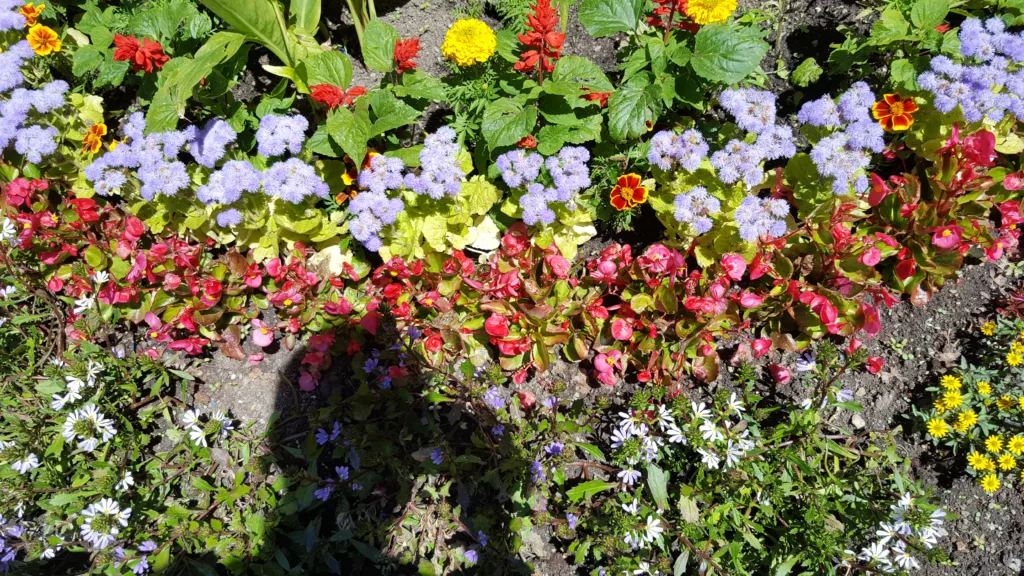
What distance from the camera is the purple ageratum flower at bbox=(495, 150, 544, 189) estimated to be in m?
2.33

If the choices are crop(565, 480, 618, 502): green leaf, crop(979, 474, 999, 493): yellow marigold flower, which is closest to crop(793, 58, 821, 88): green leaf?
crop(979, 474, 999, 493): yellow marigold flower

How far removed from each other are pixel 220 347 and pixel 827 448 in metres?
2.54

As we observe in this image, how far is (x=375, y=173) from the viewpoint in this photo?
2.41 m

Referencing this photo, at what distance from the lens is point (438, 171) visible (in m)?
2.35

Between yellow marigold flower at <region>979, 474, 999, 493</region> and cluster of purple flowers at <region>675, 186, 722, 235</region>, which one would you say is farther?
cluster of purple flowers at <region>675, 186, 722, 235</region>

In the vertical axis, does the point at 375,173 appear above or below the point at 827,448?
above

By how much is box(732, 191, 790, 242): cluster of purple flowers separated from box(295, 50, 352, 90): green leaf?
169 centimetres

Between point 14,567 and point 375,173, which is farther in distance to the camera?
point 375,173

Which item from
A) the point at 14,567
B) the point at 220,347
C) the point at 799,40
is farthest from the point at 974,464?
the point at 14,567

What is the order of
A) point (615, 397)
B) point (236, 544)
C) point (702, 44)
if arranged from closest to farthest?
point (236, 544) → point (702, 44) → point (615, 397)

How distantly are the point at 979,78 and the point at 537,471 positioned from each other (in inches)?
87.4

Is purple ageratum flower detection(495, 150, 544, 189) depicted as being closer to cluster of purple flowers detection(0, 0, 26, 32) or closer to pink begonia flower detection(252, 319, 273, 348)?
pink begonia flower detection(252, 319, 273, 348)

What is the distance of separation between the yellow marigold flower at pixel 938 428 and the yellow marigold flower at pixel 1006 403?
0.19 metres

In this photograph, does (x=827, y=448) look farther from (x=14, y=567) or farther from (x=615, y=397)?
(x=14, y=567)
